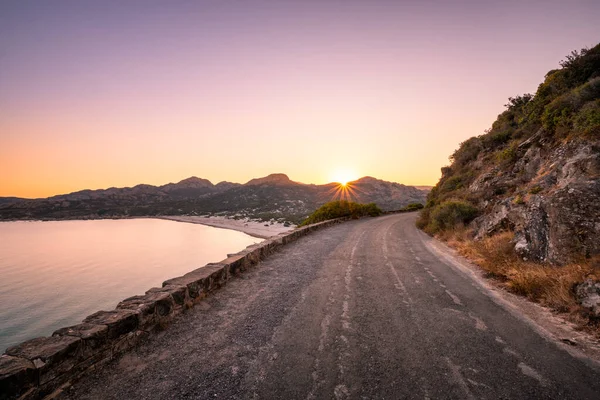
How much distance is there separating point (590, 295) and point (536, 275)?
1.28 meters

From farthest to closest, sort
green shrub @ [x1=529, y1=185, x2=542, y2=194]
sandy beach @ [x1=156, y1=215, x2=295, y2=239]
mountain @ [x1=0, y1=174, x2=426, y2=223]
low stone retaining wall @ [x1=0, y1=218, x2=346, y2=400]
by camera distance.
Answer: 1. mountain @ [x1=0, y1=174, x2=426, y2=223]
2. sandy beach @ [x1=156, y1=215, x2=295, y2=239]
3. green shrub @ [x1=529, y1=185, x2=542, y2=194]
4. low stone retaining wall @ [x1=0, y1=218, x2=346, y2=400]

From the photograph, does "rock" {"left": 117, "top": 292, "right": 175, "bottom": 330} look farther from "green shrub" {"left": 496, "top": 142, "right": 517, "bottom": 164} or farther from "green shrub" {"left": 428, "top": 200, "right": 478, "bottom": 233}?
"green shrub" {"left": 496, "top": 142, "right": 517, "bottom": 164}

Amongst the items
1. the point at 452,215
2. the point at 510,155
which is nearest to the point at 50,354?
the point at 452,215

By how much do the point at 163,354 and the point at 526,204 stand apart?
11.3 metres

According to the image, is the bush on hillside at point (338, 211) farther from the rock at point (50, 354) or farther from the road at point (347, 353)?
the rock at point (50, 354)

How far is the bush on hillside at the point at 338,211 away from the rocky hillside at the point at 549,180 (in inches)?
382

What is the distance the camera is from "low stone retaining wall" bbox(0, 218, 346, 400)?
256cm

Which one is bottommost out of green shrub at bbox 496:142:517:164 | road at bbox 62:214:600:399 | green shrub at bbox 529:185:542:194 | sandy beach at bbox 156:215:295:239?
sandy beach at bbox 156:215:295:239

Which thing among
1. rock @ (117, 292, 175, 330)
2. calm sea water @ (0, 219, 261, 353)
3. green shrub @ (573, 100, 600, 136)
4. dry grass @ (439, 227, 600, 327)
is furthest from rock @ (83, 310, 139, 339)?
green shrub @ (573, 100, 600, 136)

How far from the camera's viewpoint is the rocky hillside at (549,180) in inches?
253

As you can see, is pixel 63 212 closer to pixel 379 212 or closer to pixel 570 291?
pixel 379 212

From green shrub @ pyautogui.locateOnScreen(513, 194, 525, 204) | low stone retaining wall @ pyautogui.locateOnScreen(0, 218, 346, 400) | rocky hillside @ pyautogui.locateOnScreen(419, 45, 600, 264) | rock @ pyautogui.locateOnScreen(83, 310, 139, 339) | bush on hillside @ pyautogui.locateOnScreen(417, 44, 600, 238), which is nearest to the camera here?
low stone retaining wall @ pyautogui.locateOnScreen(0, 218, 346, 400)

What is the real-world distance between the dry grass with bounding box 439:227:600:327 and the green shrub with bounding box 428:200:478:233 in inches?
192

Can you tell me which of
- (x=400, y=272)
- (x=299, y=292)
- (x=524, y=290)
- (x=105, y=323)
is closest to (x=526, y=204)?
(x=524, y=290)
